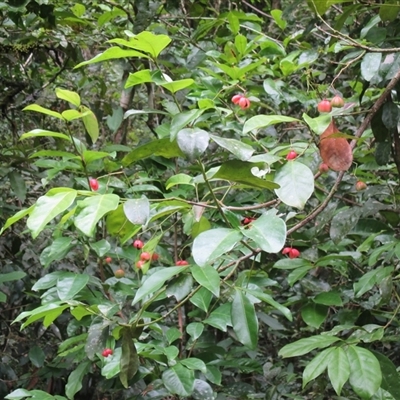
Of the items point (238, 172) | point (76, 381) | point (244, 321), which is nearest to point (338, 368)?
point (244, 321)

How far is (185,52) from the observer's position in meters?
2.22

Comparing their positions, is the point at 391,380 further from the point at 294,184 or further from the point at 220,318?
the point at 294,184

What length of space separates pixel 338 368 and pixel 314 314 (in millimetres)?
364

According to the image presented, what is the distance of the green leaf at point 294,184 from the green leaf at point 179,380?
1.94 ft

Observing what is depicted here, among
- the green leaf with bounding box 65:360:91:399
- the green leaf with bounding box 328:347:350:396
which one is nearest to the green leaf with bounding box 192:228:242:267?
the green leaf with bounding box 328:347:350:396

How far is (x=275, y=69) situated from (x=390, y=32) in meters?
0.62

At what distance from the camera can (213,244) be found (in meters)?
0.75

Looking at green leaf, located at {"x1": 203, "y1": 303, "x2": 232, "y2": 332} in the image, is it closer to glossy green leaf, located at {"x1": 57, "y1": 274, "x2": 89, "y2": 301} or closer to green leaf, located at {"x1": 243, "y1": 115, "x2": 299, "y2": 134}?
glossy green leaf, located at {"x1": 57, "y1": 274, "x2": 89, "y2": 301}

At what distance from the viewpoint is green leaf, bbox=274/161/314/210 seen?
31.2 inches

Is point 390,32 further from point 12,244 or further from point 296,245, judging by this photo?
point 12,244

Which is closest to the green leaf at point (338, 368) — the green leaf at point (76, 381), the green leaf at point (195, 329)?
the green leaf at point (195, 329)

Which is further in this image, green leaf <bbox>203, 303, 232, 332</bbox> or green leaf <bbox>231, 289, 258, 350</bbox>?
green leaf <bbox>203, 303, 232, 332</bbox>

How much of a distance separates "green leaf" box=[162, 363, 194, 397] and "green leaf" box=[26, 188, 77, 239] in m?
0.62

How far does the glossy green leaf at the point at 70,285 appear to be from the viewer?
1.26m
